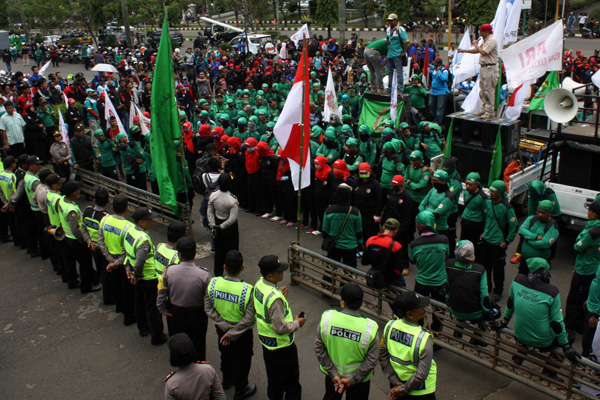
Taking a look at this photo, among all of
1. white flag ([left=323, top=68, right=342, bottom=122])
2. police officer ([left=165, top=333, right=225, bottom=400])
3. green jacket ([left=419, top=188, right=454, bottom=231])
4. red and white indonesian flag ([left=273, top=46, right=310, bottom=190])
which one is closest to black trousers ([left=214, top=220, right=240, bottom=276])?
red and white indonesian flag ([left=273, top=46, right=310, bottom=190])

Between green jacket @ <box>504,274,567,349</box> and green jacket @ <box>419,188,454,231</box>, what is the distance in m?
2.53

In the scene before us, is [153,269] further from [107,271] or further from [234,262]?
[234,262]

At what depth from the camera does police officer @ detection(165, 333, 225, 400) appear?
13.9 ft

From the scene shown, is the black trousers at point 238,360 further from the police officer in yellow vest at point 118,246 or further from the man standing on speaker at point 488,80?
the man standing on speaker at point 488,80

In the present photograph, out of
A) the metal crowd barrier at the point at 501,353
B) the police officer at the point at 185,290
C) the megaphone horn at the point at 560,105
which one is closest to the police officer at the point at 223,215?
the metal crowd barrier at the point at 501,353

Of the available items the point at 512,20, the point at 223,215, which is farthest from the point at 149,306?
the point at 512,20

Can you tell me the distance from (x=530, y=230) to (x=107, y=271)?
19.2ft

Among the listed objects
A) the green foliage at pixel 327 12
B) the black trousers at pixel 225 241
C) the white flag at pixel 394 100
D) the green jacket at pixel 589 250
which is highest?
the green foliage at pixel 327 12

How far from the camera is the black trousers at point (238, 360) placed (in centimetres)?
591

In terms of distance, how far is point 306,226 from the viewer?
37.5 ft

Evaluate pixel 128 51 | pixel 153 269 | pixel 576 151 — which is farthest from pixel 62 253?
pixel 128 51

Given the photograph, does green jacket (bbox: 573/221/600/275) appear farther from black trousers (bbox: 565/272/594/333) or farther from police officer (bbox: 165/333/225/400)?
police officer (bbox: 165/333/225/400)

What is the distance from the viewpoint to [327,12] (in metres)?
39.4

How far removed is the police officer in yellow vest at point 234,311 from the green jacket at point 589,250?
170 inches
